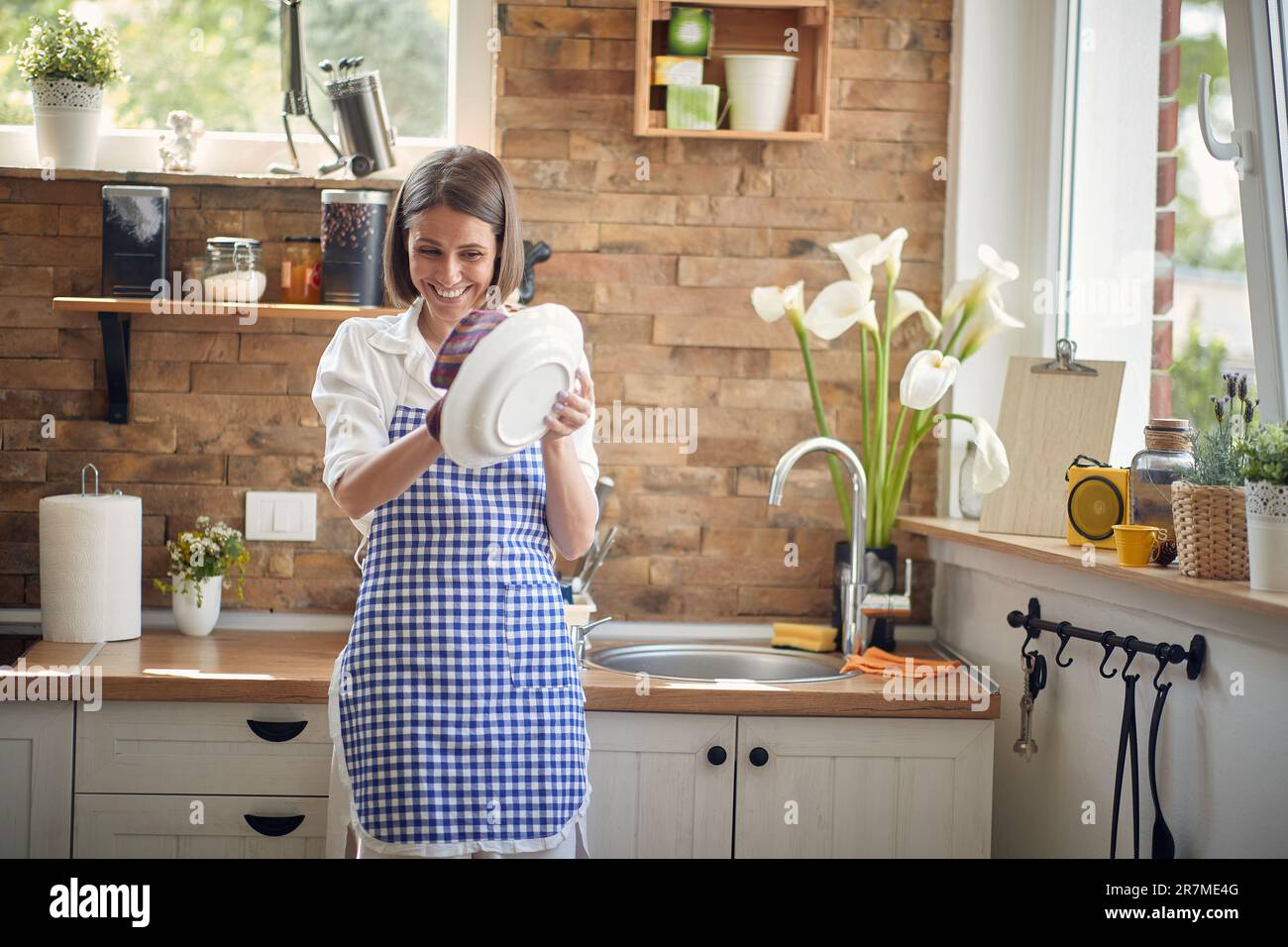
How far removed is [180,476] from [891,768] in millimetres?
1507

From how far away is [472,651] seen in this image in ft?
5.37

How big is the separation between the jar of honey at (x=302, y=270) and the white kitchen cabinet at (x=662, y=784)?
39.6 inches

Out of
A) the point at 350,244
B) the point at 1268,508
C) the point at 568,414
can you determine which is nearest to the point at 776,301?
the point at 350,244

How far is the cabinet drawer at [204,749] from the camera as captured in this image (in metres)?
2.07

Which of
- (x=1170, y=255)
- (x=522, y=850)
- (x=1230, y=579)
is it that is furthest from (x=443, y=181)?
(x=1170, y=255)

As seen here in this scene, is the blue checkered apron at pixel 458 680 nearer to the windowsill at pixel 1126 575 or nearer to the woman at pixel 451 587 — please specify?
the woman at pixel 451 587

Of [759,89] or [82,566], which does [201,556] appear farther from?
[759,89]

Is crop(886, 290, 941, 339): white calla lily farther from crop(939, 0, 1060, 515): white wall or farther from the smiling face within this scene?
the smiling face

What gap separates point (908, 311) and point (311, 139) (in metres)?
1.27

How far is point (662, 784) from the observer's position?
211 cm

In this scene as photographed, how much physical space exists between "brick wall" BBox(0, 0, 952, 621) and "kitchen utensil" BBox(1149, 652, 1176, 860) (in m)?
0.92

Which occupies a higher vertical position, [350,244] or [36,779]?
[350,244]

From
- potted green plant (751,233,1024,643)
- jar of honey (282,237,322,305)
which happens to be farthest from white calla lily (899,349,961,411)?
jar of honey (282,237,322,305)
